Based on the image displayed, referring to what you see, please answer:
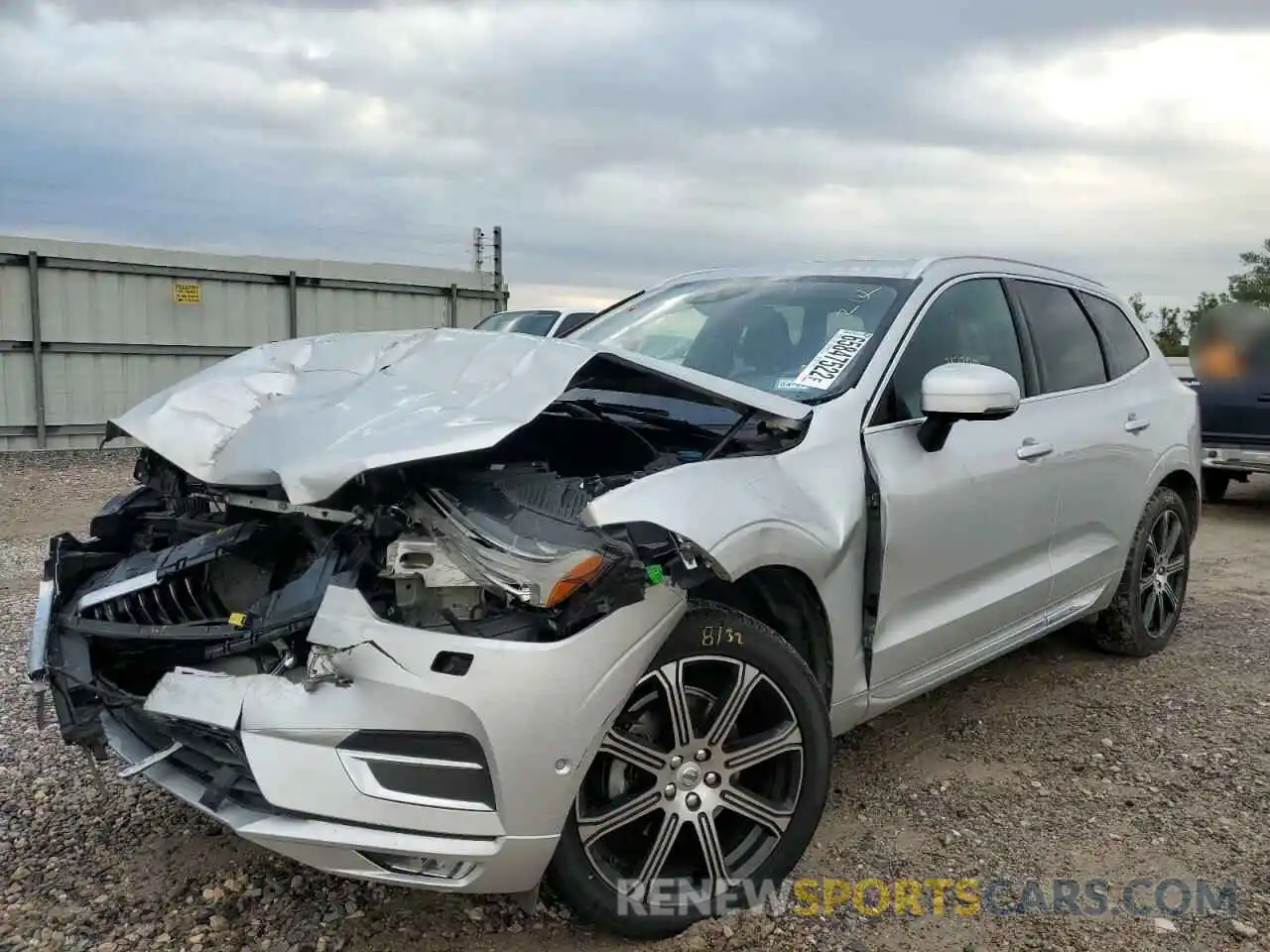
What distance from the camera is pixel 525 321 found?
1301 centimetres

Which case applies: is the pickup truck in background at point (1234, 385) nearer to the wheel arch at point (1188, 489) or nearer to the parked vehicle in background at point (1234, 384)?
the parked vehicle in background at point (1234, 384)

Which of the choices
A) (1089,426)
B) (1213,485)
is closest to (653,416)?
(1089,426)

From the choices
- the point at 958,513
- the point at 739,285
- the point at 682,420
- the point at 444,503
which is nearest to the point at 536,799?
the point at 444,503

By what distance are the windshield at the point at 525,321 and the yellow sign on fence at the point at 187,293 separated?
3.46 meters

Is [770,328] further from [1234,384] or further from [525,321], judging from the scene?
[525,321]

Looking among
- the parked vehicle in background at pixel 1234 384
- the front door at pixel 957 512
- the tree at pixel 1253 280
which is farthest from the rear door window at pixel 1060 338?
the tree at pixel 1253 280

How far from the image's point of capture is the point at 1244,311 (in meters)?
8.95

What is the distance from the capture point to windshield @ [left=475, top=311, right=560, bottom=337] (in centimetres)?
1270

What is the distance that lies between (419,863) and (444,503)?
766 millimetres

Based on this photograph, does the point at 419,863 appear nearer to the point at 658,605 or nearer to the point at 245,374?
the point at 658,605

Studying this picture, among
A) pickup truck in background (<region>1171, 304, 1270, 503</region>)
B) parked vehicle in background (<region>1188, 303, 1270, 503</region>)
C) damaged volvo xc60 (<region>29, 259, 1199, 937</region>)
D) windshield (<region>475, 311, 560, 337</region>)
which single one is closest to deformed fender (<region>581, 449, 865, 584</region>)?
damaged volvo xc60 (<region>29, 259, 1199, 937</region>)

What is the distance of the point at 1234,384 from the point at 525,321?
7.66 metres

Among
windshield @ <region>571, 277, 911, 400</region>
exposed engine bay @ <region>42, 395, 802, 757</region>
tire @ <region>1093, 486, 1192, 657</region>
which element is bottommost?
tire @ <region>1093, 486, 1192, 657</region>
